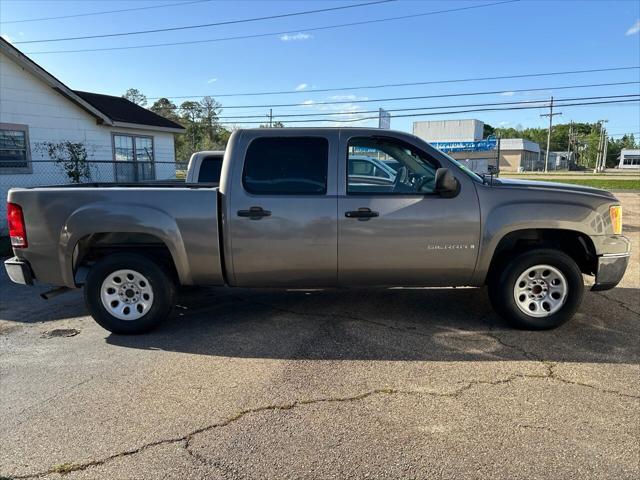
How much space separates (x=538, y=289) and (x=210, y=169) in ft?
16.6

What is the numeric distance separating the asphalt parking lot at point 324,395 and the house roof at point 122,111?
13.0 meters

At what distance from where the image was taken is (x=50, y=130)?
14.1 meters

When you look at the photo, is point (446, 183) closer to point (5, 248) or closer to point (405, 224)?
point (405, 224)

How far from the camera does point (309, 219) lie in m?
4.57

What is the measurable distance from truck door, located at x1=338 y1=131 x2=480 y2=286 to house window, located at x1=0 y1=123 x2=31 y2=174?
37.5 ft

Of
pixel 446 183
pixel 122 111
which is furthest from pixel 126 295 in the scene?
pixel 122 111

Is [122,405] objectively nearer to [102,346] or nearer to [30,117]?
[102,346]

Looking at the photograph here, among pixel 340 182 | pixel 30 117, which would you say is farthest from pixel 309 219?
pixel 30 117

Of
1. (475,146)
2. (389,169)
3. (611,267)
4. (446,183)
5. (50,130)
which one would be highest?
(475,146)

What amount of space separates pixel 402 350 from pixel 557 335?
1636 mm

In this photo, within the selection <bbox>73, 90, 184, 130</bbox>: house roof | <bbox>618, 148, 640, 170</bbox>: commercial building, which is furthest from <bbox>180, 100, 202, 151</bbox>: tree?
<bbox>618, 148, 640, 170</bbox>: commercial building

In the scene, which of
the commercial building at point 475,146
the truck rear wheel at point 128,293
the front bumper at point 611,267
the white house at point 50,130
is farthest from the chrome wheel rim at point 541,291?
the white house at point 50,130

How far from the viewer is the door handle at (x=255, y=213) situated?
4.57m

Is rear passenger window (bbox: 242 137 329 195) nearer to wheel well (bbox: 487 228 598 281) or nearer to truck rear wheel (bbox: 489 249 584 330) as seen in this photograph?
wheel well (bbox: 487 228 598 281)
